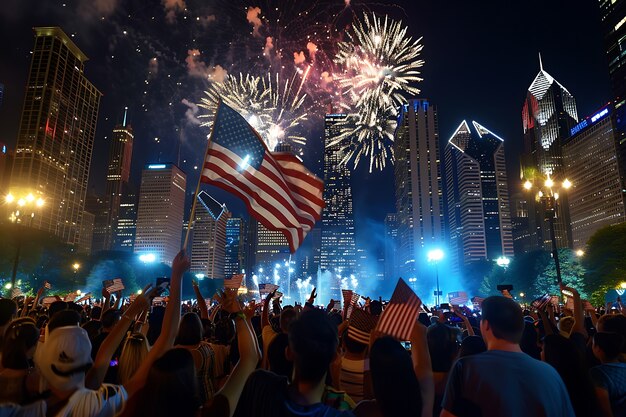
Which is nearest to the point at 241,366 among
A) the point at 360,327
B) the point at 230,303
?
the point at 230,303

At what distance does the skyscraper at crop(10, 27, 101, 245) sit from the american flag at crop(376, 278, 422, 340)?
493ft

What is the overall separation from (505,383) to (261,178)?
17.4 feet

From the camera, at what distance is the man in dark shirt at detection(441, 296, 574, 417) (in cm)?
300

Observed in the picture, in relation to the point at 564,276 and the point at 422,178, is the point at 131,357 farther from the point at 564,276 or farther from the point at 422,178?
the point at 422,178

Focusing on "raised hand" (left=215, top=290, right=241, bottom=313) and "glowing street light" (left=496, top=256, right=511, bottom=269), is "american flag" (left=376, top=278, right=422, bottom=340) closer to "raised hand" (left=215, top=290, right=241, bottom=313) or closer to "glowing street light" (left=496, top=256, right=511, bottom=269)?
"raised hand" (left=215, top=290, right=241, bottom=313)

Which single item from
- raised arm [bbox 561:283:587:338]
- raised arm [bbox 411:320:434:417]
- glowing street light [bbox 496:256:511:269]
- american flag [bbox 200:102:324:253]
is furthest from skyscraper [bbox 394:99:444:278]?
raised arm [bbox 411:320:434:417]

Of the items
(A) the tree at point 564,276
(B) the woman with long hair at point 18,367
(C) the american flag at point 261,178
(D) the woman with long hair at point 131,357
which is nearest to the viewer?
(B) the woman with long hair at point 18,367

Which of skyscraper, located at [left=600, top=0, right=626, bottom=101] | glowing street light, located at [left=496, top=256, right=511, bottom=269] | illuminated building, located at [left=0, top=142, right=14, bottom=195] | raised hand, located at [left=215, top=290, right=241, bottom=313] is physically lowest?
raised hand, located at [left=215, top=290, right=241, bottom=313]

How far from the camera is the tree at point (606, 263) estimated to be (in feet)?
153

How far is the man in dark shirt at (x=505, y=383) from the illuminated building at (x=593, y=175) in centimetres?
14419

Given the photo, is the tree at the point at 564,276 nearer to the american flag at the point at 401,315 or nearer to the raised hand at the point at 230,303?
the american flag at the point at 401,315

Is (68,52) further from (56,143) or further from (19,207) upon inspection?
(19,207)

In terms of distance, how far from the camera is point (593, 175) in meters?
140

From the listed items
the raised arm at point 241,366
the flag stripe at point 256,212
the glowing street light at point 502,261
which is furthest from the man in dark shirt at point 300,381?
the glowing street light at point 502,261
